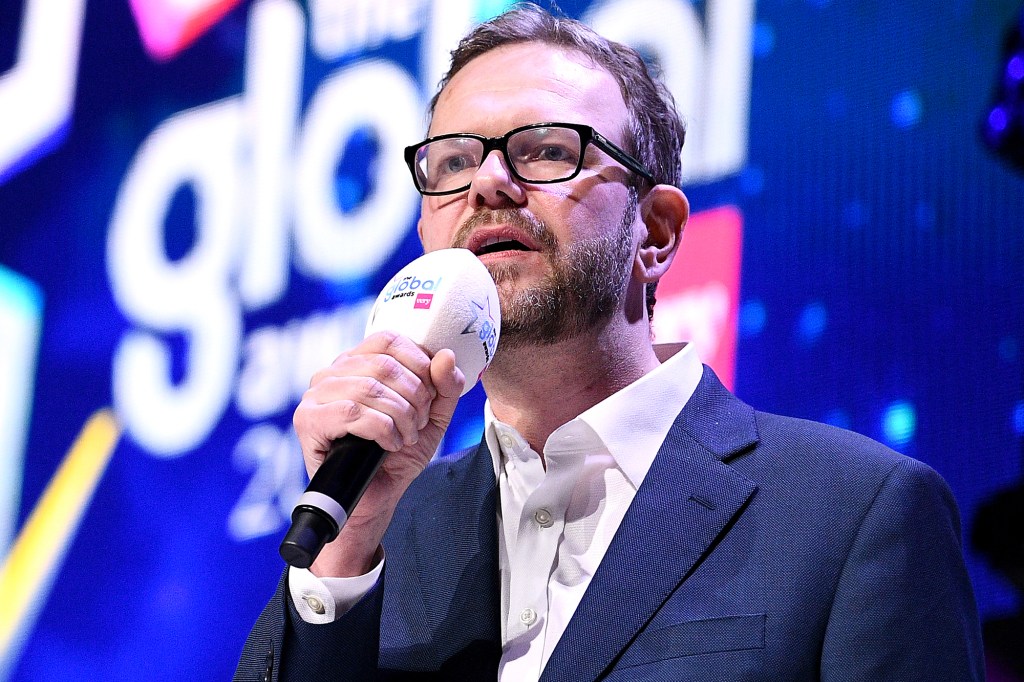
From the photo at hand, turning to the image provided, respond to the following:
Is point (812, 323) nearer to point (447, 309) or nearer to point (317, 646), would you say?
point (447, 309)

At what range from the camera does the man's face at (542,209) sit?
5.39 feet

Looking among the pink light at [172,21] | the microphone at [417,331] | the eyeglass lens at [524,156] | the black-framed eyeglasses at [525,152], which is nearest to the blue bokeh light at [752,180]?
the black-framed eyeglasses at [525,152]

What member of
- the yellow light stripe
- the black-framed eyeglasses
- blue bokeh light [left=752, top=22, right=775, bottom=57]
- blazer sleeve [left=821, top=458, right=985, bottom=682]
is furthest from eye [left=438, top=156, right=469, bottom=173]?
the yellow light stripe

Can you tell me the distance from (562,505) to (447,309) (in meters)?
0.47

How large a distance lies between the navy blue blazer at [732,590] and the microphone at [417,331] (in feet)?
1.20

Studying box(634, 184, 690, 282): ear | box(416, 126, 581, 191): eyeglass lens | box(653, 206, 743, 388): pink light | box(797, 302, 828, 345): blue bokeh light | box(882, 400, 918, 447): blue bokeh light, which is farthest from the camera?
box(653, 206, 743, 388): pink light

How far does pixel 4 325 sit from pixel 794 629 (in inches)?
115

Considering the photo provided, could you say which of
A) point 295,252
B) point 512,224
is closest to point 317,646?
point 512,224

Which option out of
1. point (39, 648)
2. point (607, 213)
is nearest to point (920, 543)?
point (607, 213)

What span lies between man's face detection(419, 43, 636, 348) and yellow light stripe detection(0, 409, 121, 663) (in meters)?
1.88

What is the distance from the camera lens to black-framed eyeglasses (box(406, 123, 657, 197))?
171 cm

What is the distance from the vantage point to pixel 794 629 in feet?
4.65

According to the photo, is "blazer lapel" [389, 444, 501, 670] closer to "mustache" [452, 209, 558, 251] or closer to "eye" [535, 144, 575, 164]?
"mustache" [452, 209, 558, 251]

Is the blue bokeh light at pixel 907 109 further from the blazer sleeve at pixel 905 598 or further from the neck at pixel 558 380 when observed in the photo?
the blazer sleeve at pixel 905 598
